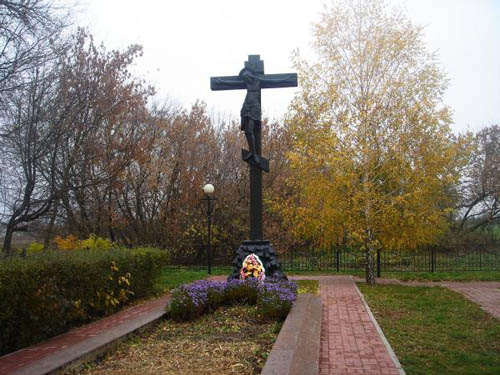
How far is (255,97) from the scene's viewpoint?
10656mm

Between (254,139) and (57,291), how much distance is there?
5.11m

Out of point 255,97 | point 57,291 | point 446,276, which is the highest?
point 255,97

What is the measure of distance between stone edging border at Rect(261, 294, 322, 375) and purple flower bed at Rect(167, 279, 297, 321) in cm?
26

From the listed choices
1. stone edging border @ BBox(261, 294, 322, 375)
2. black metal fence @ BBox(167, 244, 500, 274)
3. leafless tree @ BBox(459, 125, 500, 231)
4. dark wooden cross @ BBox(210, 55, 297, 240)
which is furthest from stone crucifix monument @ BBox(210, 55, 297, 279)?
leafless tree @ BBox(459, 125, 500, 231)

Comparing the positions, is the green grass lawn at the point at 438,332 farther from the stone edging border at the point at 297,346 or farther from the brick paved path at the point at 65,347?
the brick paved path at the point at 65,347

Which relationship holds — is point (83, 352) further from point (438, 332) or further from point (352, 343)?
point (438, 332)

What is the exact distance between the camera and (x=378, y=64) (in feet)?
45.9

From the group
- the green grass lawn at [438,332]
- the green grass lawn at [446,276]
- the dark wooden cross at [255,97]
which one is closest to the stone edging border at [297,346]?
the green grass lawn at [438,332]

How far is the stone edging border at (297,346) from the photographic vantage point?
487cm

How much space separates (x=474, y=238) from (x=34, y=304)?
2075 cm

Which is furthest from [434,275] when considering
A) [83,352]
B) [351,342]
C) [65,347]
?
[83,352]

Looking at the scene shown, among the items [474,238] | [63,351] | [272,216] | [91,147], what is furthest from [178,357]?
[474,238]

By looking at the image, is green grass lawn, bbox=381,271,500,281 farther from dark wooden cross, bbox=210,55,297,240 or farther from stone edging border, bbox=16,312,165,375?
stone edging border, bbox=16,312,165,375

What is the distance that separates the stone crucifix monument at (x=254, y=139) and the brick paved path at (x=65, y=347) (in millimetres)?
2398
